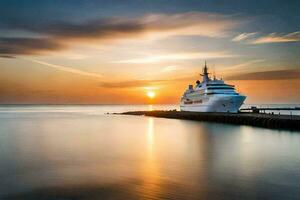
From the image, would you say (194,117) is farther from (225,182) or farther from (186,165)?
(225,182)

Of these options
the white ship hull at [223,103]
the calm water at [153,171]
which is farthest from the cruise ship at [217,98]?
the calm water at [153,171]

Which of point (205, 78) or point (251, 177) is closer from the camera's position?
point (251, 177)

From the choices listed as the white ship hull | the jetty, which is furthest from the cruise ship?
the jetty

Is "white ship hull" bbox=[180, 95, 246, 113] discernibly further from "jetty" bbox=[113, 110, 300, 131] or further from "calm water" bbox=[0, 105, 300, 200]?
"calm water" bbox=[0, 105, 300, 200]

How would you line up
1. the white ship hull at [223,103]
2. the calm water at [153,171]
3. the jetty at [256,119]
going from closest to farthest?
the calm water at [153,171], the jetty at [256,119], the white ship hull at [223,103]

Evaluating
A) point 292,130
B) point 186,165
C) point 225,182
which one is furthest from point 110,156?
point 292,130

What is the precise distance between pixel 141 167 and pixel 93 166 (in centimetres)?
411

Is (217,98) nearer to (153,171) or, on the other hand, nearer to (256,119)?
(256,119)

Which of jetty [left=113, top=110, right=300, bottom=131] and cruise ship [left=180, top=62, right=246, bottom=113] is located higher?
cruise ship [left=180, top=62, right=246, bottom=113]

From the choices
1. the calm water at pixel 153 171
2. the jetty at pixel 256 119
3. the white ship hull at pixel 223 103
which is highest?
the white ship hull at pixel 223 103

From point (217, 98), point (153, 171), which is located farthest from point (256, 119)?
point (153, 171)

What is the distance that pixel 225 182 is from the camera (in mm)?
22891

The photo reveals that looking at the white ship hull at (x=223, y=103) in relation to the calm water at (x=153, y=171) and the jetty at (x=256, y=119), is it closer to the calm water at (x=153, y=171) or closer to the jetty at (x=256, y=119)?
the jetty at (x=256, y=119)

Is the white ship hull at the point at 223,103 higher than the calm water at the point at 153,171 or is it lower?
higher
